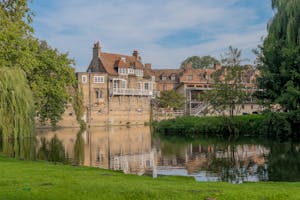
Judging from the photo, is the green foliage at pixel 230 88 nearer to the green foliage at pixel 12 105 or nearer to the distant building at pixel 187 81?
the green foliage at pixel 12 105

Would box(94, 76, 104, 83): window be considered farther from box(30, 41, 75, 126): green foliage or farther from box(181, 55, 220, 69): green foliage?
box(181, 55, 220, 69): green foliage

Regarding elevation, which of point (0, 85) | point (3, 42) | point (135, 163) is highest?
point (3, 42)

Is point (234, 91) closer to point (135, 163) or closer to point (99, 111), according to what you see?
point (135, 163)

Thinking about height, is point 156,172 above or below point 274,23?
below

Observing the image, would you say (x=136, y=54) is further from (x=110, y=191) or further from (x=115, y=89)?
(x=110, y=191)

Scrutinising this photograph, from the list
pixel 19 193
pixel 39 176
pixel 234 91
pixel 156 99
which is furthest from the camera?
pixel 156 99

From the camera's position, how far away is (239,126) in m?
39.2

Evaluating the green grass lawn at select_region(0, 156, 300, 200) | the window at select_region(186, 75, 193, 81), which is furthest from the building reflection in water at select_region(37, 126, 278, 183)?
the window at select_region(186, 75, 193, 81)

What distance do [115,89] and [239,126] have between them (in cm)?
3429

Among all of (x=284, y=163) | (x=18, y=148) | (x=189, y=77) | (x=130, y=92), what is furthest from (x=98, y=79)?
(x=284, y=163)

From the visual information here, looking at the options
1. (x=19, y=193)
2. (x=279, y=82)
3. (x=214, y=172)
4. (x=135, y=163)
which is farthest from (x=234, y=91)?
(x=19, y=193)

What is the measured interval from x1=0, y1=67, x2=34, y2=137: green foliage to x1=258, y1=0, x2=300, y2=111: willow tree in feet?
63.7

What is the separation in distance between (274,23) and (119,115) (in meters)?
42.1

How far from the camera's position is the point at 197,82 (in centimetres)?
7988
